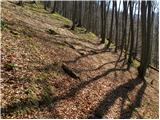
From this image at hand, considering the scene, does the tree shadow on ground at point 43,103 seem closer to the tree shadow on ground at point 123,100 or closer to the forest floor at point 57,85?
the forest floor at point 57,85

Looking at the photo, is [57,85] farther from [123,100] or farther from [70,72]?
[123,100]

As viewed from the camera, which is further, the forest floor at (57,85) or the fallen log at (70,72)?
the fallen log at (70,72)

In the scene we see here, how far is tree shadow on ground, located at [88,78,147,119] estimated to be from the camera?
10781 mm

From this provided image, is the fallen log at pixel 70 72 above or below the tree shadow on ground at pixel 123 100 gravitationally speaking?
above

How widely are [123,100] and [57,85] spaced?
3.91 m

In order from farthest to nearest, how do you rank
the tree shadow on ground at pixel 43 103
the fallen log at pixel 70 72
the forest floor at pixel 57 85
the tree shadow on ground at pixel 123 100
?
the fallen log at pixel 70 72 → the tree shadow on ground at pixel 123 100 → the forest floor at pixel 57 85 → the tree shadow on ground at pixel 43 103

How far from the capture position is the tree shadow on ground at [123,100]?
10.8m

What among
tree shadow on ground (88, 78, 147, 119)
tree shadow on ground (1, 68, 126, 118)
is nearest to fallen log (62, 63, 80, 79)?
tree shadow on ground (1, 68, 126, 118)

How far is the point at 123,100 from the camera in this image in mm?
A: 13438

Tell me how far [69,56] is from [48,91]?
5194mm

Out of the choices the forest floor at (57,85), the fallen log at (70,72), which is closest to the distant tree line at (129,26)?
the forest floor at (57,85)

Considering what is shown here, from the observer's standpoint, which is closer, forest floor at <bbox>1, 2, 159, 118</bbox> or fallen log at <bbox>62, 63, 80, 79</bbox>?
forest floor at <bbox>1, 2, 159, 118</bbox>

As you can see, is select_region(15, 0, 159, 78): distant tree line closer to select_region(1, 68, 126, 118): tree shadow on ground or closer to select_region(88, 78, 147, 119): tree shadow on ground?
select_region(88, 78, 147, 119): tree shadow on ground

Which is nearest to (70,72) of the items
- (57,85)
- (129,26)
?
(57,85)
